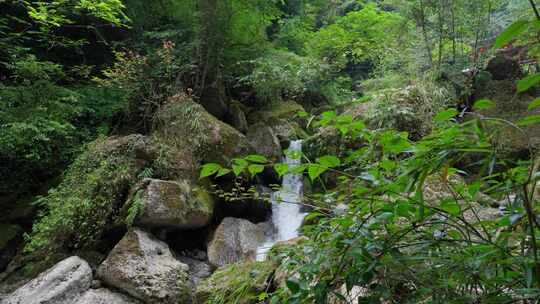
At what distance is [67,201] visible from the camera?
12.3 ft

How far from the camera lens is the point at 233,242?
13.8 ft

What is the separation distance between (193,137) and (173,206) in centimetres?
133

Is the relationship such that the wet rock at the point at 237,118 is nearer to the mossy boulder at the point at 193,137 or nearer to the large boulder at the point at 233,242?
the mossy boulder at the point at 193,137

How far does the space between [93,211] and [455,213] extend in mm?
4021

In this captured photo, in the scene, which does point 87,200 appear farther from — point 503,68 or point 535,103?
point 503,68

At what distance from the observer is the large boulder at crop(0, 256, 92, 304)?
2730 mm

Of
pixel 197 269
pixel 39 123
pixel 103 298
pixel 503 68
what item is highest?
pixel 503 68

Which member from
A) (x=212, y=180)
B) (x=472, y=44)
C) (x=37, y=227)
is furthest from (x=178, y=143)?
(x=472, y=44)

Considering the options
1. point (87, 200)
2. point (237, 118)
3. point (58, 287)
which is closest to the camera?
point (58, 287)

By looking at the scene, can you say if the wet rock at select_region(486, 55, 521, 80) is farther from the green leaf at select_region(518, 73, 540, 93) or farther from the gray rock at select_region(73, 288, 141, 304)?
the gray rock at select_region(73, 288, 141, 304)

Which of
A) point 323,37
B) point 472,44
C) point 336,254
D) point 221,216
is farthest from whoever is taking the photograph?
point 323,37

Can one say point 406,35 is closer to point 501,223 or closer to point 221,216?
point 221,216

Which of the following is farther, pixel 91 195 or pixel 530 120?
pixel 91 195

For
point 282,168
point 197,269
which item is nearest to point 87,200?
point 197,269
